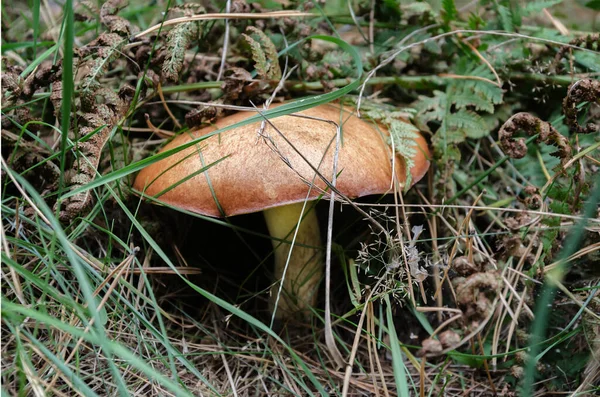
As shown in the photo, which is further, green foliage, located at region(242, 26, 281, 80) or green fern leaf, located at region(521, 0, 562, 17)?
green fern leaf, located at region(521, 0, 562, 17)

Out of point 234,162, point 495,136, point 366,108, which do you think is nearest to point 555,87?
point 495,136

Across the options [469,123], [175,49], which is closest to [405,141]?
[469,123]

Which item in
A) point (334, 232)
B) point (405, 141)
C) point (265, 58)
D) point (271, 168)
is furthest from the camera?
→ point (334, 232)

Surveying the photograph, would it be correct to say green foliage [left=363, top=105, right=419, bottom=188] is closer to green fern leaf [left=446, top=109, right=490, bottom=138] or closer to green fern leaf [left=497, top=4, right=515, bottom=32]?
green fern leaf [left=446, top=109, right=490, bottom=138]

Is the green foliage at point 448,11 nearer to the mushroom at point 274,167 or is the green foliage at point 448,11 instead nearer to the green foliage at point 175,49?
the mushroom at point 274,167

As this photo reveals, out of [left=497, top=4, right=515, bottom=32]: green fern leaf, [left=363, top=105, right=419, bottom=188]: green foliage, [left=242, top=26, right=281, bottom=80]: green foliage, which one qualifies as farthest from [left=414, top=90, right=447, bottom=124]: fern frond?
[left=242, top=26, right=281, bottom=80]: green foliage

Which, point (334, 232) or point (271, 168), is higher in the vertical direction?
point (271, 168)

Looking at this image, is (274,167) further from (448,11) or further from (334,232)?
(448,11)
